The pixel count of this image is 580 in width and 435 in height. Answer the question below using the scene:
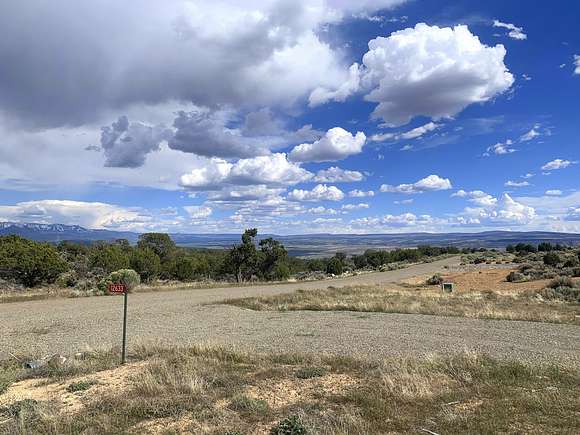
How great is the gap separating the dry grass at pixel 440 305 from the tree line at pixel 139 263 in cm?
1351

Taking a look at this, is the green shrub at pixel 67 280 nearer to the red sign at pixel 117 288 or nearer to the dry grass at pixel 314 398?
the red sign at pixel 117 288

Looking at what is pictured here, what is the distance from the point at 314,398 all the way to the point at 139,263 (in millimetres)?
37466

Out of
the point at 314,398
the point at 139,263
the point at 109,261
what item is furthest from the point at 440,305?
the point at 139,263

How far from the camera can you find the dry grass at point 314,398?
19.7 feet

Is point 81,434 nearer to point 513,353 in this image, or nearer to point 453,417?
point 453,417

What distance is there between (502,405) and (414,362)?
2.62 m

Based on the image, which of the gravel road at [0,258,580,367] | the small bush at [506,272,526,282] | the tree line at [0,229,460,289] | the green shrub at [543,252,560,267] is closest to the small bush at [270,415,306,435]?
the gravel road at [0,258,580,367]

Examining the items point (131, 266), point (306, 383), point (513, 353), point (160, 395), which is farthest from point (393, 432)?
point (131, 266)

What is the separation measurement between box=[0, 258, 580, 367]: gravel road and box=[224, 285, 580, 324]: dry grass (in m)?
1.25

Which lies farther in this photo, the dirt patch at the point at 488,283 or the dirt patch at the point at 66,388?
the dirt patch at the point at 488,283

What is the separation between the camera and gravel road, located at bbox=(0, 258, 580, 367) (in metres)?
11.7

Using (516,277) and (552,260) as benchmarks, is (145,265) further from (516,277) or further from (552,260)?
(552,260)

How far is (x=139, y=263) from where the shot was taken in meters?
42.1

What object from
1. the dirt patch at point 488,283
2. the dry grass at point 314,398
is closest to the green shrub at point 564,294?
the dirt patch at point 488,283
